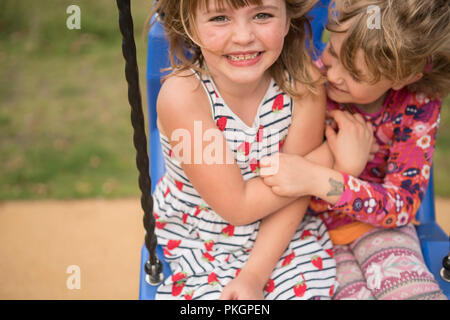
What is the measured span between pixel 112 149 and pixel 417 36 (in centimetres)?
142

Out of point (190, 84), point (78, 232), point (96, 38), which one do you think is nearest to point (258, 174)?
point (190, 84)

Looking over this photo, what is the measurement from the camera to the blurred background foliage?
1.89m

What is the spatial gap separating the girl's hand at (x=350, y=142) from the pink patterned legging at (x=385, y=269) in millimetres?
156

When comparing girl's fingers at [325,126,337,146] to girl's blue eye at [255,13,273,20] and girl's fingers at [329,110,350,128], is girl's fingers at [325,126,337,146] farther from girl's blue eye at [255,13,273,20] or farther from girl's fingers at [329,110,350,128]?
girl's blue eye at [255,13,273,20]

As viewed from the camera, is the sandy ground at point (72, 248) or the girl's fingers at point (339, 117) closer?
the girl's fingers at point (339, 117)

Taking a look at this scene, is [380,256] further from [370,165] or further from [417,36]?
[417,36]

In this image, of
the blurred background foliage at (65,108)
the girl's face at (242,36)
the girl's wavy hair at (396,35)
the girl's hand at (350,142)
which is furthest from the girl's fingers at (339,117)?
the blurred background foliage at (65,108)

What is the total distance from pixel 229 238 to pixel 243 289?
13 cm

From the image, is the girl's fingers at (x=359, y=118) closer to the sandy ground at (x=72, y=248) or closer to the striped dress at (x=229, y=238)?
the striped dress at (x=229, y=238)

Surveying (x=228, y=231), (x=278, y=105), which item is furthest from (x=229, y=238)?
(x=278, y=105)

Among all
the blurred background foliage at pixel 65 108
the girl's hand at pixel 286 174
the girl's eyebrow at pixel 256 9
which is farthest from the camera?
the blurred background foliage at pixel 65 108

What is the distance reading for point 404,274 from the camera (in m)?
0.93

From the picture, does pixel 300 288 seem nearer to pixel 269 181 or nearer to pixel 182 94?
pixel 269 181

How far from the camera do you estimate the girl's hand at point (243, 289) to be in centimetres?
86
